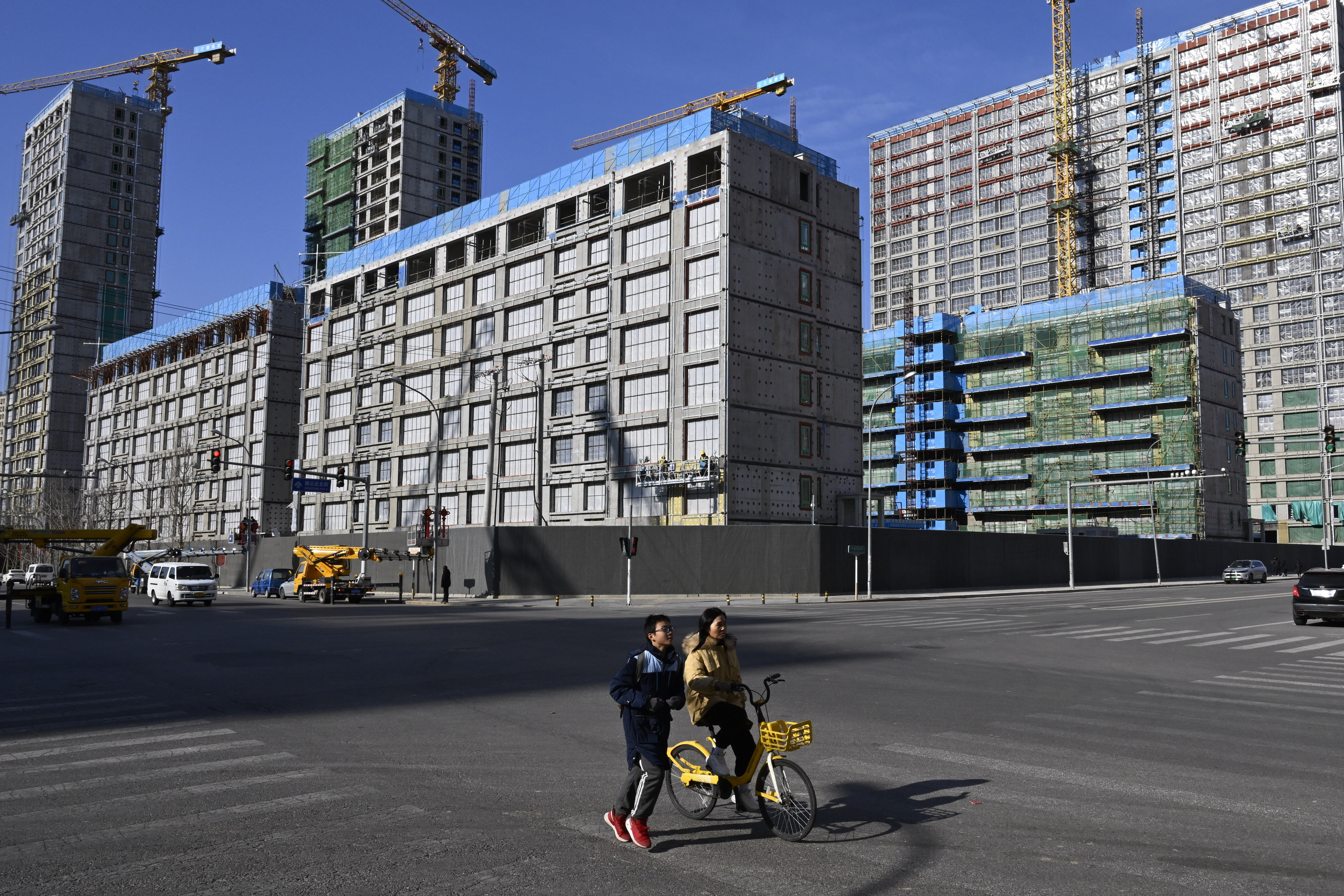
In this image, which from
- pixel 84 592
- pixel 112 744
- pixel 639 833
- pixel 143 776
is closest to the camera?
pixel 639 833

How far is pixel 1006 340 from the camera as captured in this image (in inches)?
4099

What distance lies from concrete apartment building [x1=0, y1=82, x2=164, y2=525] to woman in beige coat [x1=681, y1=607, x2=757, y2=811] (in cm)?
13979

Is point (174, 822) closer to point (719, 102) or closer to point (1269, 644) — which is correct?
point (1269, 644)

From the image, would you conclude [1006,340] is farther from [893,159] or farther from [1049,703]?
[1049,703]

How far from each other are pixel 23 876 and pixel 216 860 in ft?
3.54

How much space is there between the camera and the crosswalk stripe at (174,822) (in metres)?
6.79

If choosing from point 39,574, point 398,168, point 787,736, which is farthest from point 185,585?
point 398,168

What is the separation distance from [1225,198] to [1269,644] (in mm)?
108420

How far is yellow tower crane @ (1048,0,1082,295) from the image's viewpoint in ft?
395

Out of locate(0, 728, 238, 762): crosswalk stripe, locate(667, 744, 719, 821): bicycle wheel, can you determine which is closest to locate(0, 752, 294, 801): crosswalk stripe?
locate(0, 728, 238, 762): crosswalk stripe

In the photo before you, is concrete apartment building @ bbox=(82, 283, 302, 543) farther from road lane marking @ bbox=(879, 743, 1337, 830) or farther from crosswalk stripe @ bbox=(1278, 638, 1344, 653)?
road lane marking @ bbox=(879, 743, 1337, 830)

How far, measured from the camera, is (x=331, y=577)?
48.5 metres

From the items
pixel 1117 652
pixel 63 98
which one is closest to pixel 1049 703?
pixel 1117 652

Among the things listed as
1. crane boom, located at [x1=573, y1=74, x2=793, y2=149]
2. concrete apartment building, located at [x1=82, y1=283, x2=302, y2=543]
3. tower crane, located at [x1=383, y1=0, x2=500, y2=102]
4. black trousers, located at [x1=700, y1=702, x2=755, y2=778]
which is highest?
tower crane, located at [x1=383, y1=0, x2=500, y2=102]
